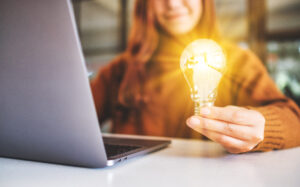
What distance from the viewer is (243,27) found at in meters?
1.96

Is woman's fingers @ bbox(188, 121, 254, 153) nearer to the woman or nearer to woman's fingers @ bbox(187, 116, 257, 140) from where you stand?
woman's fingers @ bbox(187, 116, 257, 140)

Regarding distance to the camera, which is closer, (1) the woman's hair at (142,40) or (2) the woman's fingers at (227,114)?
(2) the woman's fingers at (227,114)

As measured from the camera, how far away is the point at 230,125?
37 centimetres

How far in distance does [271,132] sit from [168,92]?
2.04 ft

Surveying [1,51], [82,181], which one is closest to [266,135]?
[82,181]

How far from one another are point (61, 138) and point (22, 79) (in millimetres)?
106

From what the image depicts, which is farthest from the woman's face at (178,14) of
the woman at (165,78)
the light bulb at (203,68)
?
the light bulb at (203,68)

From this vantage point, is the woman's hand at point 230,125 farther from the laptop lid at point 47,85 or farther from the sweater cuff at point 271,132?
the laptop lid at point 47,85

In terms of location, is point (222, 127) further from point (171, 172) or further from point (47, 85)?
point (47, 85)

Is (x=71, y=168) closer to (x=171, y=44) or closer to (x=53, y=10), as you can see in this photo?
(x=53, y=10)

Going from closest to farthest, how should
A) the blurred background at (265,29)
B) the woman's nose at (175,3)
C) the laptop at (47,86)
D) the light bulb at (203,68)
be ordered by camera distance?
the laptop at (47,86) → the light bulb at (203,68) → the woman's nose at (175,3) → the blurred background at (265,29)

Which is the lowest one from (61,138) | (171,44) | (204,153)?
(204,153)

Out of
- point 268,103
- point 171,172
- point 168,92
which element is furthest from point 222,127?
point 168,92

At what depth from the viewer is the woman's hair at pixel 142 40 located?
40.0 inches
